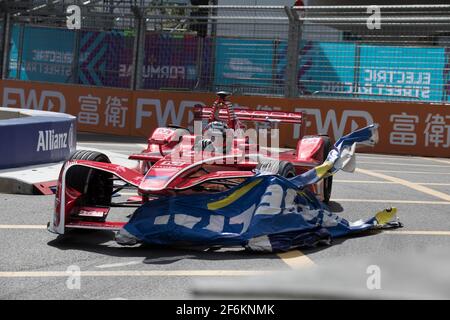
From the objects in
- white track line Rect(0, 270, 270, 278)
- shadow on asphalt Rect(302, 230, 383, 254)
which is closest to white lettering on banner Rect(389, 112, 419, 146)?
shadow on asphalt Rect(302, 230, 383, 254)

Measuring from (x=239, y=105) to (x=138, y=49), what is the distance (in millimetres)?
2852

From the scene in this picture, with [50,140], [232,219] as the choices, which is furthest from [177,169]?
[50,140]

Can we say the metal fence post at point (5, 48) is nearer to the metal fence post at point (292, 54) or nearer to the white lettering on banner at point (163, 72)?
the white lettering on banner at point (163, 72)

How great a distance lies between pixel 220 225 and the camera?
6.52 metres

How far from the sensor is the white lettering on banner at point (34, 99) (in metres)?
19.5

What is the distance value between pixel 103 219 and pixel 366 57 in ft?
37.6

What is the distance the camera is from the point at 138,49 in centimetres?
1881

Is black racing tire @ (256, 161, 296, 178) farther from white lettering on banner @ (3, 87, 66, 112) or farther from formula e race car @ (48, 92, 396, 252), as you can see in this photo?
white lettering on banner @ (3, 87, 66, 112)

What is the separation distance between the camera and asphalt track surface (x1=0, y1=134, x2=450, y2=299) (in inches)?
210

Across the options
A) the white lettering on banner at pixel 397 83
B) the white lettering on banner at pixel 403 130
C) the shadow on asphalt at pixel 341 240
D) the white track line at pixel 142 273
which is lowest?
the white track line at pixel 142 273

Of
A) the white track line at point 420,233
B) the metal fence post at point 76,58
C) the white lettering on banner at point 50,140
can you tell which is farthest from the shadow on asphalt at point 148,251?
the metal fence post at point 76,58

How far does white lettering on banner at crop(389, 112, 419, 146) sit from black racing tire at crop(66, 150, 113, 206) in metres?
10.8

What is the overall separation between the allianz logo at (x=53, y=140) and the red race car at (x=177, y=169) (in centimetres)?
198
